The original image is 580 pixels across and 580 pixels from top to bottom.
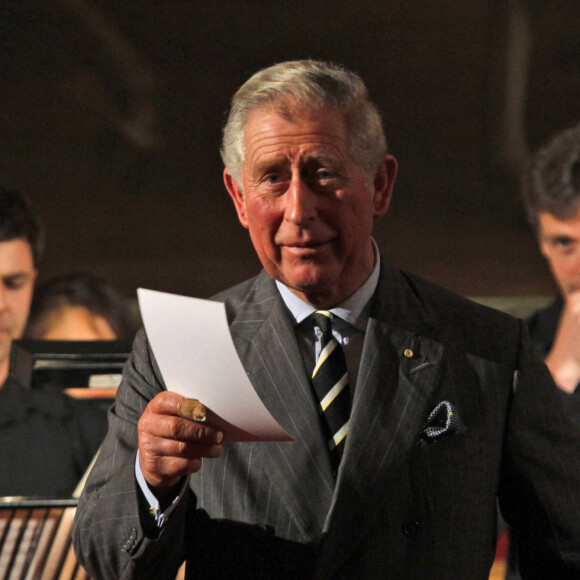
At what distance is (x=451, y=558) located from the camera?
4.30 feet

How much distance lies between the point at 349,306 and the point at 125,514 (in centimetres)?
50

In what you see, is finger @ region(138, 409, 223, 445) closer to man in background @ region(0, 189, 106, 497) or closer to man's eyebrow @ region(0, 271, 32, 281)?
man in background @ region(0, 189, 106, 497)

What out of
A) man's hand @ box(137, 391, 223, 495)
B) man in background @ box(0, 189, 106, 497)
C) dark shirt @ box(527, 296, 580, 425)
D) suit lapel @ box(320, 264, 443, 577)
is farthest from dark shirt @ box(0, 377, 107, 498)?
man's hand @ box(137, 391, 223, 495)

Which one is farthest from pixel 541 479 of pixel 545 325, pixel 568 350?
pixel 545 325

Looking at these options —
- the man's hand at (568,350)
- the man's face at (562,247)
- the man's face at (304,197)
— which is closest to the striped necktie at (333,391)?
the man's face at (304,197)

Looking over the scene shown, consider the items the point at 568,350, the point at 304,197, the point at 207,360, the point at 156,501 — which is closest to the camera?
the point at 207,360

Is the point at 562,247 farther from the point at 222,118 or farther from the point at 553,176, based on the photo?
the point at 222,118

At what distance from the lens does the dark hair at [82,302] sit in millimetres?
3117

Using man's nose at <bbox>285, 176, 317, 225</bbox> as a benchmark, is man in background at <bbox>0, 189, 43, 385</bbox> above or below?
below

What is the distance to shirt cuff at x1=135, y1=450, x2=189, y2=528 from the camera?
3.87 feet

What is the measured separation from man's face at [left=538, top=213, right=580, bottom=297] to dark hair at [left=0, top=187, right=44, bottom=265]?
1.87m

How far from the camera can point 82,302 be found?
3.17 m

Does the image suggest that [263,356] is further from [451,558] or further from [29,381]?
[29,381]

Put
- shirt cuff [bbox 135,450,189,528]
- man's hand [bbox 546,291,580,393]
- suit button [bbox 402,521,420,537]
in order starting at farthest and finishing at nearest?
man's hand [bbox 546,291,580,393], suit button [bbox 402,521,420,537], shirt cuff [bbox 135,450,189,528]
